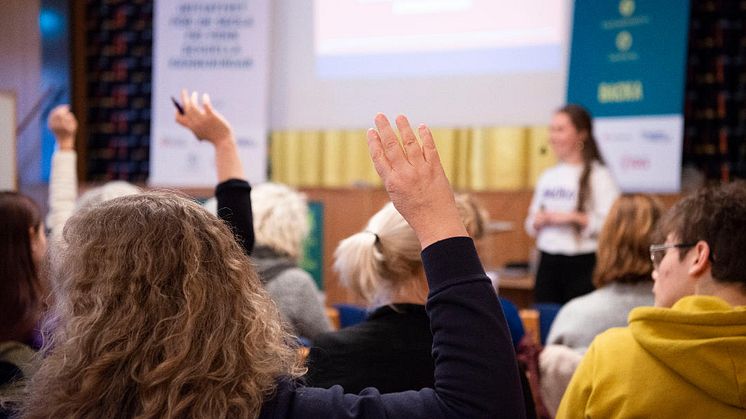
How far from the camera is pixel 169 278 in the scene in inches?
41.0

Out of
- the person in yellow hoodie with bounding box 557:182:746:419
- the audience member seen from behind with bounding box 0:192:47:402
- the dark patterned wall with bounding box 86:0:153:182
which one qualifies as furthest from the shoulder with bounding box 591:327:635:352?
the dark patterned wall with bounding box 86:0:153:182

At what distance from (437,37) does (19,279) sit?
17.0 feet

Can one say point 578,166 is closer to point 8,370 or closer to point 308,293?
point 308,293

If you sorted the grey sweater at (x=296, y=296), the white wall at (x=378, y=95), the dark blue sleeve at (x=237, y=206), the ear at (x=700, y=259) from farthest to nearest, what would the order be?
the white wall at (x=378, y=95)
the grey sweater at (x=296, y=296)
the dark blue sleeve at (x=237, y=206)
the ear at (x=700, y=259)

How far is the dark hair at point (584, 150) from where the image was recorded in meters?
4.74

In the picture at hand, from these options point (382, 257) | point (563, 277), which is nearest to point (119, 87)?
point (563, 277)

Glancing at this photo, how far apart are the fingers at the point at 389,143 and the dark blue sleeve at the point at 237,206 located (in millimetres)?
914

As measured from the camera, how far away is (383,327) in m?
1.79

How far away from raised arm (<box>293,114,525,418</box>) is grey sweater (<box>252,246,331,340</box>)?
180 cm

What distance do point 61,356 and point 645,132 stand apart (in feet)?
17.2

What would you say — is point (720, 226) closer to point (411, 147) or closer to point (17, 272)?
point (411, 147)

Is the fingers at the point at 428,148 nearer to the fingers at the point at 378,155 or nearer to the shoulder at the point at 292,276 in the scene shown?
the fingers at the point at 378,155

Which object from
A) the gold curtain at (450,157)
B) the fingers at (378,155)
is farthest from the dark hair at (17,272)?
the gold curtain at (450,157)

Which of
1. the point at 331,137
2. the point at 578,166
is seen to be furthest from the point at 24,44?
the point at 578,166
